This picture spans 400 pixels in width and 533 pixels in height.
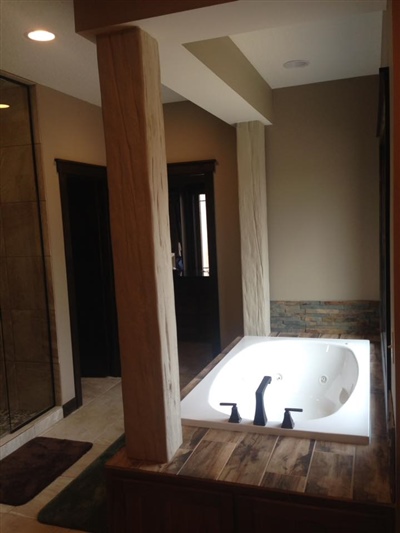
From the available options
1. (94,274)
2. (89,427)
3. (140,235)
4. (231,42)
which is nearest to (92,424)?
(89,427)

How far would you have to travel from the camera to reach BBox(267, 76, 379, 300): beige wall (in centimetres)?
372

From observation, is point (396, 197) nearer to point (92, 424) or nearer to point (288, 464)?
point (288, 464)

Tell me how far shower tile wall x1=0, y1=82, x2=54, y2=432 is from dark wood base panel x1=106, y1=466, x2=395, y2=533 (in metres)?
1.82

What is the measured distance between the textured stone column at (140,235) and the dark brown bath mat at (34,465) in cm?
116

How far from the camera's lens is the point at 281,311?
4043mm

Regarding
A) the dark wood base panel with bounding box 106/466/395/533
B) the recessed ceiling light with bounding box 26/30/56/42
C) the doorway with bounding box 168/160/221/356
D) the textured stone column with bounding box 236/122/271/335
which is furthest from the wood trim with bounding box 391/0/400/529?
the doorway with bounding box 168/160/221/356

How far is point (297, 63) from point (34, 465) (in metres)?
3.20

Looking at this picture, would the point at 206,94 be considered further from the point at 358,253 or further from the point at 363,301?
the point at 363,301

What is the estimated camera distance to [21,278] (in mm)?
3535

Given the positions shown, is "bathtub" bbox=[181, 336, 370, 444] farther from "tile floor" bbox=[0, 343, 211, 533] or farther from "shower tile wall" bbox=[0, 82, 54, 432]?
"shower tile wall" bbox=[0, 82, 54, 432]

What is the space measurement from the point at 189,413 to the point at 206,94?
1.87 metres

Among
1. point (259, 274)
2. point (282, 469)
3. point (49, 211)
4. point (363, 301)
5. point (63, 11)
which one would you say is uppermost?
point (63, 11)

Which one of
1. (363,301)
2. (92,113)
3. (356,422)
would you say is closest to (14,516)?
(356,422)

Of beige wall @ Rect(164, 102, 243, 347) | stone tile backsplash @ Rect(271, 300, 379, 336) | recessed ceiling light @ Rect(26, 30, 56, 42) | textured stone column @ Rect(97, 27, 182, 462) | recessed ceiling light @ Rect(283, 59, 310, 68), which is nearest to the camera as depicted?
textured stone column @ Rect(97, 27, 182, 462)
